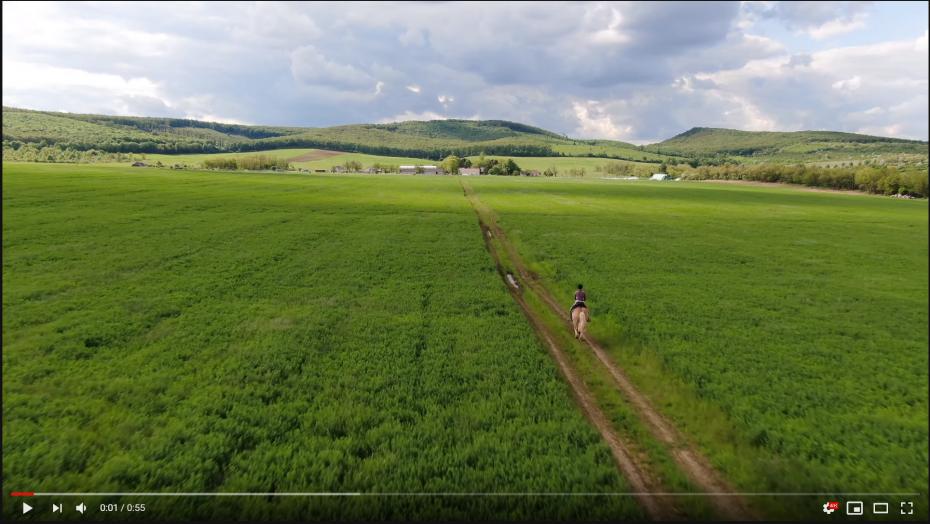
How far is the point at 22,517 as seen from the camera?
7188mm

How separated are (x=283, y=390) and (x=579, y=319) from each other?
1131cm

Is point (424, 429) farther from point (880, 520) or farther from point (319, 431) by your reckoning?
point (880, 520)

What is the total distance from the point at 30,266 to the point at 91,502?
23351mm

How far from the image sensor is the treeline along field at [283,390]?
8156 mm

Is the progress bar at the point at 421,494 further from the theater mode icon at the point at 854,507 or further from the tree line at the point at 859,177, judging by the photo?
the tree line at the point at 859,177

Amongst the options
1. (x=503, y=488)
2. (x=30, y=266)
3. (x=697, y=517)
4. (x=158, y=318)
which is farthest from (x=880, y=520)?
(x=30, y=266)

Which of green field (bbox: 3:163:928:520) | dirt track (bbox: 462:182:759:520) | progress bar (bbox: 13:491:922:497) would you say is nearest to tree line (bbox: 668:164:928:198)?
green field (bbox: 3:163:928:520)

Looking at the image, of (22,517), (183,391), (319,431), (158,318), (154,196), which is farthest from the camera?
(154,196)

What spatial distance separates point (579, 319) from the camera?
54.5ft

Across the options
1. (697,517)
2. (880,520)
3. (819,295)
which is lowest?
(697,517)

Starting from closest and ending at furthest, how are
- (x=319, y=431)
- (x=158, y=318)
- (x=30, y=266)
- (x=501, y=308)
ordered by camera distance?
(x=319, y=431)
(x=158, y=318)
(x=501, y=308)
(x=30, y=266)

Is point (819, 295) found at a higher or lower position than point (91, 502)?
higher

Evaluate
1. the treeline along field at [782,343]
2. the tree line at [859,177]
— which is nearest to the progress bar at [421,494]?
the treeline along field at [782,343]

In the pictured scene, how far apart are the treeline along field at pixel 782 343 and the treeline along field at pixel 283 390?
151 inches
